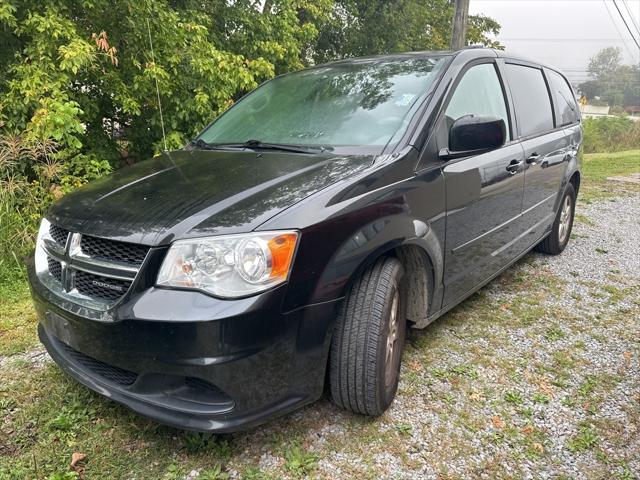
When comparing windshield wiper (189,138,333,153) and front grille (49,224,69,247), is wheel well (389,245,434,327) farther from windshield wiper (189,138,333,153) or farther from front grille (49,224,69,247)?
front grille (49,224,69,247)

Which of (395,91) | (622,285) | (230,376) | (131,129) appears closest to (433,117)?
(395,91)

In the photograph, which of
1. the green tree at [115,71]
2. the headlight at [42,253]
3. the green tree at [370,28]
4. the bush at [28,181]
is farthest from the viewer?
the green tree at [370,28]

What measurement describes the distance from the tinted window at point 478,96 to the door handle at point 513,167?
27 cm

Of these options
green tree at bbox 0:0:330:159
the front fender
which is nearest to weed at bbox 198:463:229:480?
the front fender

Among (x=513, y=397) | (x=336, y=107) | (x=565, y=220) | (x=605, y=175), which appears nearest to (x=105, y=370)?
(x=336, y=107)

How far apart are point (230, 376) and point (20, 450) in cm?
106

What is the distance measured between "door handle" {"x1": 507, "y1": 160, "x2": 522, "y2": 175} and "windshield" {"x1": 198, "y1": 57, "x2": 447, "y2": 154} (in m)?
0.84

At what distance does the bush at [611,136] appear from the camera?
18.7m

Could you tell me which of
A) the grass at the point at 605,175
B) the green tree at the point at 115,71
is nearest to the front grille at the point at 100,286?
the green tree at the point at 115,71

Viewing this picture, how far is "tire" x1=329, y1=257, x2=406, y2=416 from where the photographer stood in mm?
2082

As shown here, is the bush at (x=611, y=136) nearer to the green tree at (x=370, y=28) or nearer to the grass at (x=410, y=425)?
the green tree at (x=370, y=28)

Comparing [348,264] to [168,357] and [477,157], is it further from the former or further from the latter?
[477,157]

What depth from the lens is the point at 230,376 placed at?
175cm

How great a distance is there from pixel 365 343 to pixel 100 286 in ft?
3.58
